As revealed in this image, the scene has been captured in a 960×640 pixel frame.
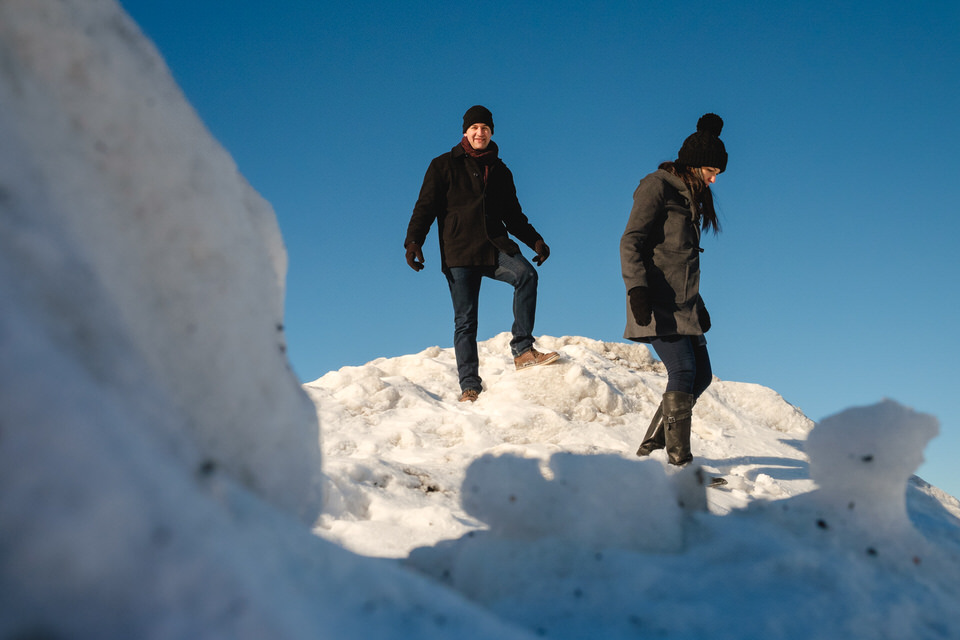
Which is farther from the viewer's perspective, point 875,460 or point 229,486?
point 875,460

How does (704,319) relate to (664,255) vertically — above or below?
below

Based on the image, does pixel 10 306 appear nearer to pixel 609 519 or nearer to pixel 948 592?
pixel 609 519

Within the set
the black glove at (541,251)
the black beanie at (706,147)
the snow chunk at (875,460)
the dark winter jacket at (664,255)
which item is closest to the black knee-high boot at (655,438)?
the dark winter jacket at (664,255)

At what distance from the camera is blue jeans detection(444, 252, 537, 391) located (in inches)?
200

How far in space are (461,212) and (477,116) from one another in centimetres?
79

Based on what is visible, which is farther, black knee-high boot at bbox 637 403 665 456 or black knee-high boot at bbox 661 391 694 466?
black knee-high boot at bbox 637 403 665 456

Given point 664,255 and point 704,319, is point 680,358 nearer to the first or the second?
point 704,319

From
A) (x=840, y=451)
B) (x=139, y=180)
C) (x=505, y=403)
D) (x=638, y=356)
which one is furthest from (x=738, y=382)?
(x=139, y=180)

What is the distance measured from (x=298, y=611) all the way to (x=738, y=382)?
6551 mm

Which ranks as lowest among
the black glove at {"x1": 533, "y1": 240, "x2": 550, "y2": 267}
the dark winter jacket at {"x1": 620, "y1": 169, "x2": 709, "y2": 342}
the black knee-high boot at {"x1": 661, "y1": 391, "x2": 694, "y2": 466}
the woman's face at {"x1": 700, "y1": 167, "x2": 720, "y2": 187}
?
the black knee-high boot at {"x1": 661, "y1": 391, "x2": 694, "y2": 466}

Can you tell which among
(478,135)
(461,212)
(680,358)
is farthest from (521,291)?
(680,358)

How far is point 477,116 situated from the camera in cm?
521

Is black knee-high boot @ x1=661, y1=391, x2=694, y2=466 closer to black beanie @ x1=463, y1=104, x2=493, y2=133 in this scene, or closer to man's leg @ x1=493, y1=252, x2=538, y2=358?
man's leg @ x1=493, y1=252, x2=538, y2=358

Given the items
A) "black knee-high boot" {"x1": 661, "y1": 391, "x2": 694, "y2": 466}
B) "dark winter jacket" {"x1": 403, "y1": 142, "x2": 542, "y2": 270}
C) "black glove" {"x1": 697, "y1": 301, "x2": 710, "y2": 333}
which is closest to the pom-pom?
"black glove" {"x1": 697, "y1": 301, "x2": 710, "y2": 333}
